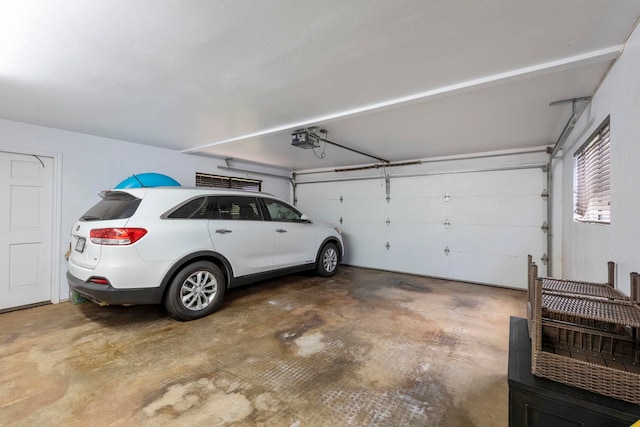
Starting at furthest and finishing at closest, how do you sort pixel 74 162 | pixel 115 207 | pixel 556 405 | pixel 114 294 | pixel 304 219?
1. pixel 304 219
2. pixel 74 162
3. pixel 115 207
4. pixel 114 294
5. pixel 556 405

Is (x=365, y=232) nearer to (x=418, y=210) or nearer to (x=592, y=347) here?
(x=418, y=210)

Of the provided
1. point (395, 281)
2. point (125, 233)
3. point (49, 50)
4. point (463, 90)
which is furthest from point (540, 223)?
point (49, 50)

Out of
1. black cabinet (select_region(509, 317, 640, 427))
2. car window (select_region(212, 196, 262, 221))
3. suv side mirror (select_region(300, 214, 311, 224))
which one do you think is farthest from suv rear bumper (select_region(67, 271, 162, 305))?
black cabinet (select_region(509, 317, 640, 427))

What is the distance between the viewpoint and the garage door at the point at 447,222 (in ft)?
15.3

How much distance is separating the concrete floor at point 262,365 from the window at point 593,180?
4.80 feet

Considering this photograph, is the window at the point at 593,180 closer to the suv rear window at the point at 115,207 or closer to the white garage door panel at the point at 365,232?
the white garage door panel at the point at 365,232

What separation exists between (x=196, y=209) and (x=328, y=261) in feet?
9.39

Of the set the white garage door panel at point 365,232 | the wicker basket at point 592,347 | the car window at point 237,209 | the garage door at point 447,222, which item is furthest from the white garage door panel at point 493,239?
the wicker basket at point 592,347

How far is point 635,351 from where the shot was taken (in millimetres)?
1182

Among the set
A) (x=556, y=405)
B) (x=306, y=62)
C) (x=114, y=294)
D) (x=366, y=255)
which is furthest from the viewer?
(x=366, y=255)

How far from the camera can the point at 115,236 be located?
109 inches

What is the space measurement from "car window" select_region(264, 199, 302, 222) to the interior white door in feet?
9.98

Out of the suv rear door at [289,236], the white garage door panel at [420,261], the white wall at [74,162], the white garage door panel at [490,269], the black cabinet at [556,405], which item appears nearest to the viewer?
the black cabinet at [556,405]

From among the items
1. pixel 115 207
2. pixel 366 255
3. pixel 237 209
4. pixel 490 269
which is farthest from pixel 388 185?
pixel 115 207
